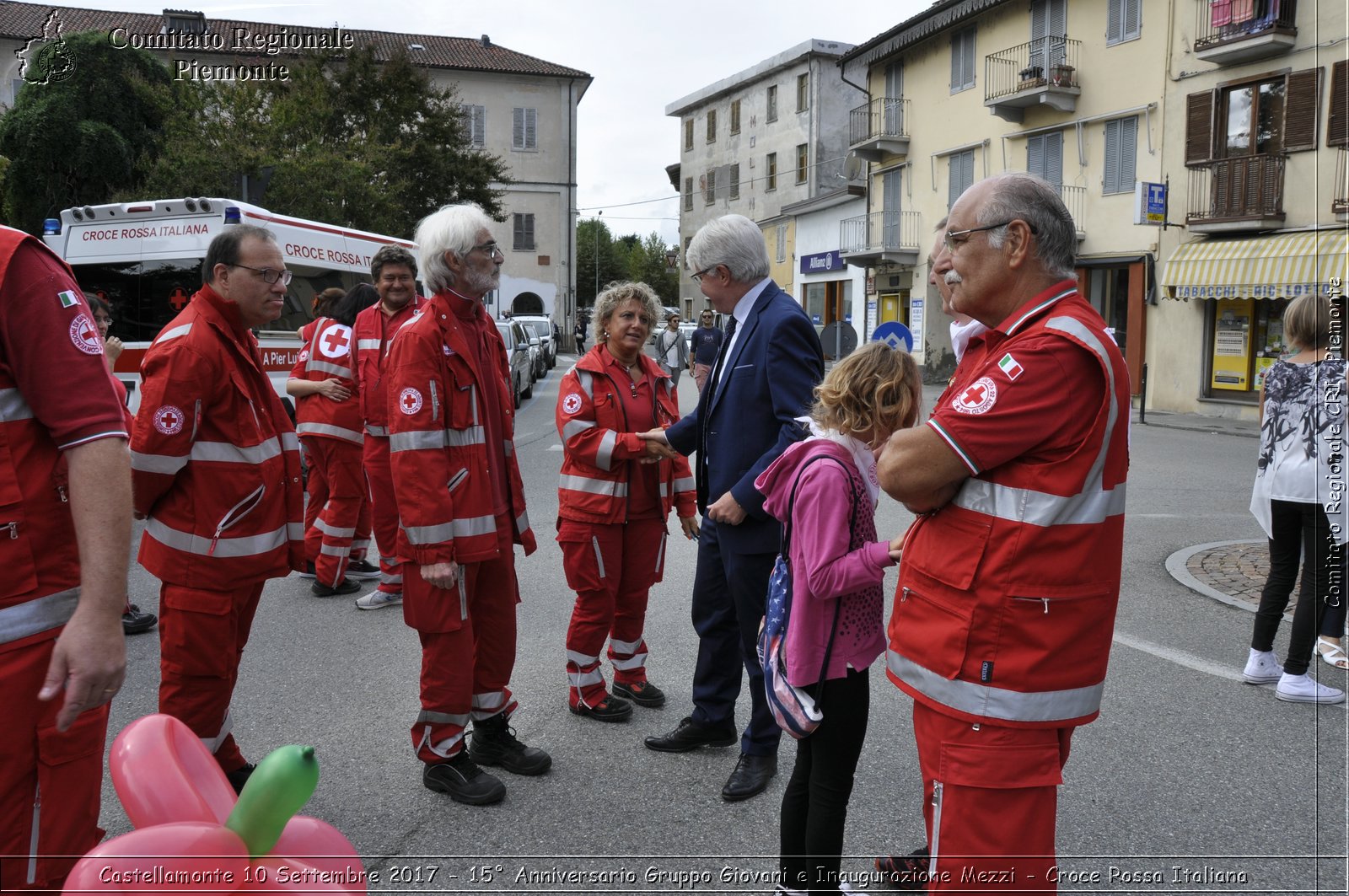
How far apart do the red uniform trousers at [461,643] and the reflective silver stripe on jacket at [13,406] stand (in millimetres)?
1761

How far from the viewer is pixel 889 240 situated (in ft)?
110

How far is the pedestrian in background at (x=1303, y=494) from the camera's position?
4.82 meters

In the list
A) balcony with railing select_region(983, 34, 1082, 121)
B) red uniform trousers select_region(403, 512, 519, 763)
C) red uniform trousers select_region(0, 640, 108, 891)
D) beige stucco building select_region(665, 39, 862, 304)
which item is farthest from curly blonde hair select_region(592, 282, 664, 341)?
beige stucco building select_region(665, 39, 862, 304)

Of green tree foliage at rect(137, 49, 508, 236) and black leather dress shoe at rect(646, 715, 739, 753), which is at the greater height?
green tree foliage at rect(137, 49, 508, 236)

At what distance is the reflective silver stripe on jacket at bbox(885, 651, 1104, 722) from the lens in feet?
6.93

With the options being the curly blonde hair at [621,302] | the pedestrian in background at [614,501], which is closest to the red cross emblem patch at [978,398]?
the pedestrian in background at [614,501]

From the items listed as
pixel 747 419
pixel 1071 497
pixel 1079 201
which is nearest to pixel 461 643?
pixel 747 419

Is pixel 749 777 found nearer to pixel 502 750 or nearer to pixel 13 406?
pixel 502 750

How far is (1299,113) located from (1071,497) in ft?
73.1

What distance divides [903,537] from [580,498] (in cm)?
229

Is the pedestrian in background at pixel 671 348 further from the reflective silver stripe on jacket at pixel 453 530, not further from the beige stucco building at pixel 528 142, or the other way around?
the beige stucco building at pixel 528 142

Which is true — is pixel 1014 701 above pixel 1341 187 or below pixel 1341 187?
below

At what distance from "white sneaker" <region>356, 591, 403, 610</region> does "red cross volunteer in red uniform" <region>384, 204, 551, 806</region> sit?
9.39ft

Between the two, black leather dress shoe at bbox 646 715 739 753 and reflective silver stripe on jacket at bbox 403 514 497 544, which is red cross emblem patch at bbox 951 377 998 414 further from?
black leather dress shoe at bbox 646 715 739 753
